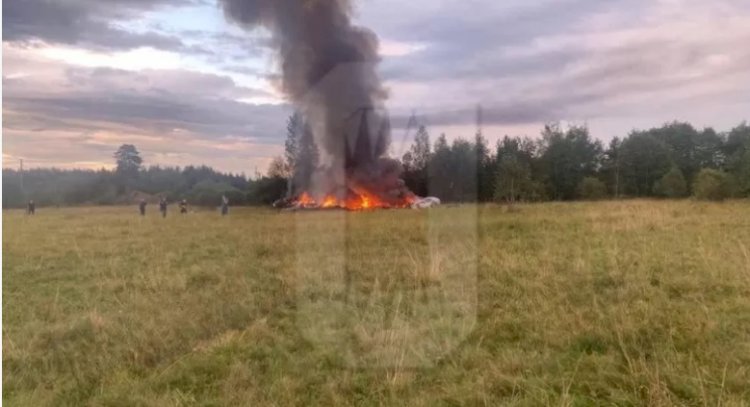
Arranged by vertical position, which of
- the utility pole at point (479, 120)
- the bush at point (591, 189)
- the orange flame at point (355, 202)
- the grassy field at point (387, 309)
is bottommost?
the grassy field at point (387, 309)

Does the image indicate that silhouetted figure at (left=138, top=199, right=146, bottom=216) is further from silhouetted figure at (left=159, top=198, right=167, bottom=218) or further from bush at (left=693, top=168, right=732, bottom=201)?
bush at (left=693, top=168, right=732, bottom=201)

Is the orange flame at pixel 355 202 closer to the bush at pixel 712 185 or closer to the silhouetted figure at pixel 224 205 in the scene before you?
the silhouetted figure at pixel 224 205

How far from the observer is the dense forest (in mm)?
3854

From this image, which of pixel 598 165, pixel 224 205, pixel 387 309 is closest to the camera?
pixel 387 309

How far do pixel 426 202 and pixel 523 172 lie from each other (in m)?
2.33

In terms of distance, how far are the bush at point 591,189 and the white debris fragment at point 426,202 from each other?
1966 mm

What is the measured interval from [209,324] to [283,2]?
15.0ft

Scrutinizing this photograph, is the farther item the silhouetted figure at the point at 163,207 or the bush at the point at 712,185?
the bush at the point at 712,185

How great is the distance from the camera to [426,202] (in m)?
7.74

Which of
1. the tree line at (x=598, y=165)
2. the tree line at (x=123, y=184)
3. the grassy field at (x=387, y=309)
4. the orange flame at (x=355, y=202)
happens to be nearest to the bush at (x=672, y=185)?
the tree line at (x=598, y=165)

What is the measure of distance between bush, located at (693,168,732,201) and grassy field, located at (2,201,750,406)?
1.13 feet

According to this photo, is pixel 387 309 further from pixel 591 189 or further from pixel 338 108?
pixel 338 108

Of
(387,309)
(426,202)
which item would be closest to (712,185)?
(387,309)

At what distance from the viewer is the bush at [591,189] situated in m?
5.09
